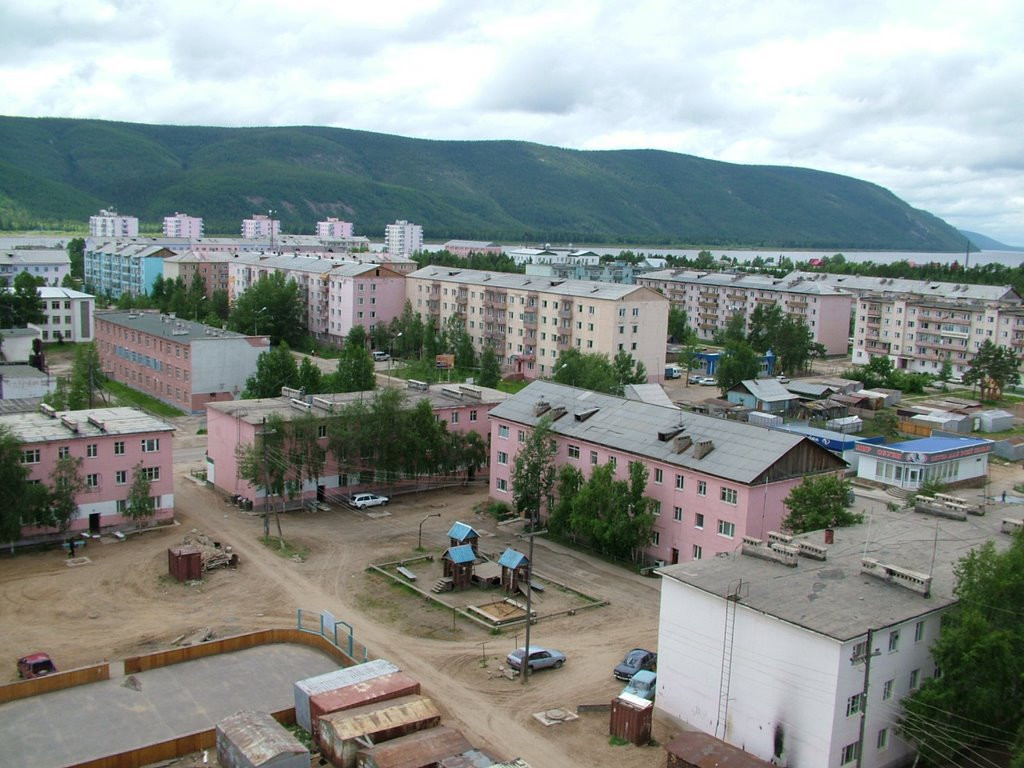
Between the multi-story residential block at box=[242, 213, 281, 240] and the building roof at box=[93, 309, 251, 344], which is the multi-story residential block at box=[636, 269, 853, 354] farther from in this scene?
the multi-story residential block at box=[242, 213, 281, 240]

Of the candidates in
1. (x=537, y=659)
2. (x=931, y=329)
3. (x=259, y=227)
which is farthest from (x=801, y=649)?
(x=259, y=227)

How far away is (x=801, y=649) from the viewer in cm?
1565

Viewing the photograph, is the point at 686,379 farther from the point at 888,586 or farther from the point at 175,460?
the point at 888,586

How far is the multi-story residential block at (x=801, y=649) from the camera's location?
1552 centimetres

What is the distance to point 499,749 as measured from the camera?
16812mm

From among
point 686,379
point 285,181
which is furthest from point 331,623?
point 285,181

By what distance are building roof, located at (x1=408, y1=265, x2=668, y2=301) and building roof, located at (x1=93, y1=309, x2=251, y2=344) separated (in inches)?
789

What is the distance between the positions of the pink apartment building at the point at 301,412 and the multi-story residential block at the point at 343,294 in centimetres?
3350

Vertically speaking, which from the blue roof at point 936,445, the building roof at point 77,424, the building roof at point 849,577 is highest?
the building roof at point 77,424

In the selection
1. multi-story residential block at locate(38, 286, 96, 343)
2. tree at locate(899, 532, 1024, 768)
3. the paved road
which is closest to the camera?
tree at locate(899, 532, 1024, 768)

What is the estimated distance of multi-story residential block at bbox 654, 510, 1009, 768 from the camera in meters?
15.5

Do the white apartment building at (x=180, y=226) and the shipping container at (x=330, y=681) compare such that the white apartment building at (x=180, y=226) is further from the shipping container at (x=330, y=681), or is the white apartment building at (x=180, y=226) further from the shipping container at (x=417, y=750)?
the shipping container at (x=417, y=750)

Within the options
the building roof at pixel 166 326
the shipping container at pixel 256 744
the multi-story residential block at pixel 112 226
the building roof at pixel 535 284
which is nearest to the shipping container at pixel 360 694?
the shipping container at pixel 256 744

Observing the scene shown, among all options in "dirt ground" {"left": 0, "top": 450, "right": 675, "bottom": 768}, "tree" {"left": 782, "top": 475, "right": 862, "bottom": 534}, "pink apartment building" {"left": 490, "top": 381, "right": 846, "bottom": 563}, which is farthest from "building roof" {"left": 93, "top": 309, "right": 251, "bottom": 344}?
"tree" {"left": 782, "top": 475, "right": 862, "bottom": 534}
